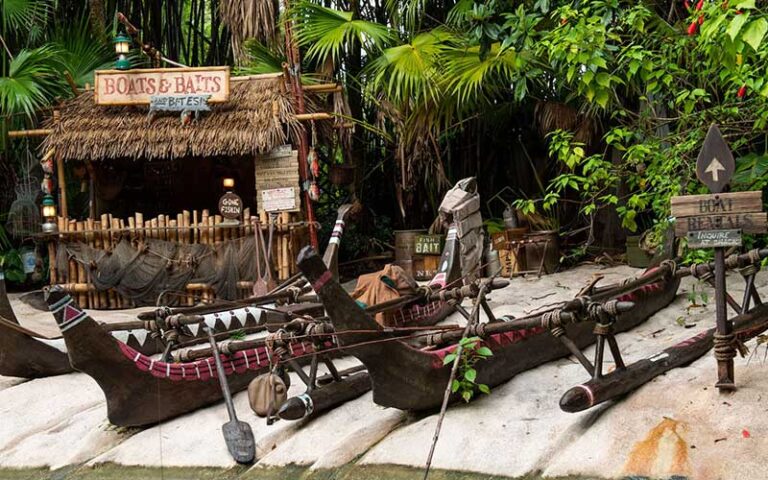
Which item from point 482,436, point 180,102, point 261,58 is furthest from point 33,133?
point 482,436

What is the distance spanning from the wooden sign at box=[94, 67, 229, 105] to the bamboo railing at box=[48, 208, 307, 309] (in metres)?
1.41

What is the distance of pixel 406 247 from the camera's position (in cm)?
1086

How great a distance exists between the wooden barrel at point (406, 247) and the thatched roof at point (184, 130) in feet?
6.41

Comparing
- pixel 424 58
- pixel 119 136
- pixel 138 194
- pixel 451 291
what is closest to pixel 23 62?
pixel 119 136

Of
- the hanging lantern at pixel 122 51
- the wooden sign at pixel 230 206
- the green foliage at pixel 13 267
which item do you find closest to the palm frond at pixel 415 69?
the wooden sign at pixel 230 206

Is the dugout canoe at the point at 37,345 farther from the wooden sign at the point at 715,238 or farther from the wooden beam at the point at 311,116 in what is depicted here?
the wooden sign at the point at 715,238

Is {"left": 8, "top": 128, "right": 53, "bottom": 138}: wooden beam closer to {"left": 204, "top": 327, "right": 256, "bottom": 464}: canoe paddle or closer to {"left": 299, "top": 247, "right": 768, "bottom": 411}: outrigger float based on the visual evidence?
{"left": 204, "top": 327, "right": 256, "bottom": 464}: canoe paddle

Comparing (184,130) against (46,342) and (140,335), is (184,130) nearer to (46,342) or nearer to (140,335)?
(140,335)

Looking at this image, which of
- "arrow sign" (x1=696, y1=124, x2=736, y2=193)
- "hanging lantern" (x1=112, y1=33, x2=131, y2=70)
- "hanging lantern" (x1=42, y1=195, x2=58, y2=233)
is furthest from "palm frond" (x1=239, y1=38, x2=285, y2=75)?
"arrow sign" (x1=696, y1=124, x2=736, y2=193)

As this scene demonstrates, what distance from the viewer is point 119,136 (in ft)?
33.3

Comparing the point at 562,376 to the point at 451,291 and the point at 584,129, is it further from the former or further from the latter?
the point at 584,129

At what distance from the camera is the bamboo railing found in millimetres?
10023

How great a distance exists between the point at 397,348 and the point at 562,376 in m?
1.63

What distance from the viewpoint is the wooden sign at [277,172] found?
1017 cm
